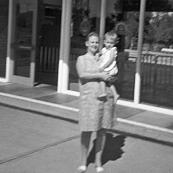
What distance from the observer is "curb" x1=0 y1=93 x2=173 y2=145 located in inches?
261

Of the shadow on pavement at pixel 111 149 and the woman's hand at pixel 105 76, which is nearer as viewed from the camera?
the woman's hand at pixel 105 76

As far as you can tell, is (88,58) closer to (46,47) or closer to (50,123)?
(50,123)

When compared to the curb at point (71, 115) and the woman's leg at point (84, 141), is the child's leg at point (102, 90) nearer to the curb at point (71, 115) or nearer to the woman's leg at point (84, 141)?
the woman's leg at point (84, 141)

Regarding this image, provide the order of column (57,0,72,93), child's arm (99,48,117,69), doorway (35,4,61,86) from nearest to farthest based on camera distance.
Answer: child's arm (99,48,117,69), column (57,0,72,93), doorway (35,4,61,86)

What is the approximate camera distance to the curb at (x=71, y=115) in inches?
261

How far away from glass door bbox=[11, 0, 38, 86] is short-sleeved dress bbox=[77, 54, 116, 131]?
564 cm

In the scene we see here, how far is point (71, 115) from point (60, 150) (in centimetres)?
199

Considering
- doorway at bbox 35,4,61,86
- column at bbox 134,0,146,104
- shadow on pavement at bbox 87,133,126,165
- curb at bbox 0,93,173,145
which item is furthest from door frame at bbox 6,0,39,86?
shadow on pavement at bbox 87,133,126,165

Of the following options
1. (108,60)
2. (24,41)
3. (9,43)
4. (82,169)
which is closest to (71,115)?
(82,169)

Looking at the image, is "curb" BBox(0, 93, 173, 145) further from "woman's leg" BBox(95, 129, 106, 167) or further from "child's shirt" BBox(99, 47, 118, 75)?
"child's shirt" BBox(99, 47, 118, 75)

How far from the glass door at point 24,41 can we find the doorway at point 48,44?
0.80ft

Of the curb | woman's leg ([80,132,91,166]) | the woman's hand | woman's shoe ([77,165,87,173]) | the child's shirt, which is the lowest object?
woman's shoe ([77,165,87,173])

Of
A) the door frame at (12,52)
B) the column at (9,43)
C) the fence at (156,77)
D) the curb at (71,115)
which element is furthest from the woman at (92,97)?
the column at (9,43)

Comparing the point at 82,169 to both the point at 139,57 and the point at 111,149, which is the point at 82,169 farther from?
the point at 139,57
